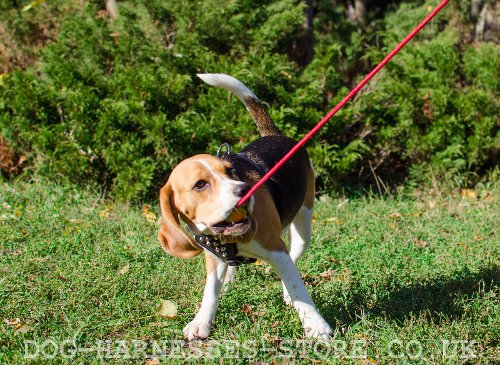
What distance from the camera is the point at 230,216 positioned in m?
3.57

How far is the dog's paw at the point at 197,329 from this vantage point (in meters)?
4.04

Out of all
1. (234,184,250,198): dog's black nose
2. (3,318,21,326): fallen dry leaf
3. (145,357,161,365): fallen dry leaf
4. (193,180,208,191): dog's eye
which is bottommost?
(3,318,21,326): fallen dry leaf

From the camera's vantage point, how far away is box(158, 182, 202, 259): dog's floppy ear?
370 cm

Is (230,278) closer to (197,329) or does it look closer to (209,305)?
(209,305)

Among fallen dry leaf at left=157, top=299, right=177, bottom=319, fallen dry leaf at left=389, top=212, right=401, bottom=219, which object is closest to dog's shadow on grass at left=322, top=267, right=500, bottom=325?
fallen dry leaf at left=157, top=299, right=177, bottom=319

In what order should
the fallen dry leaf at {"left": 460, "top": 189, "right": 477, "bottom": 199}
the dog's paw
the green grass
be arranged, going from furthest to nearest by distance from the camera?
the fallen dry leaf at {"left": 460, "top": 189, "right": 477, "bottom": 199}
the dog's paw
the green grass

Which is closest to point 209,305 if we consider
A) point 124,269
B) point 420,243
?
point 124,269

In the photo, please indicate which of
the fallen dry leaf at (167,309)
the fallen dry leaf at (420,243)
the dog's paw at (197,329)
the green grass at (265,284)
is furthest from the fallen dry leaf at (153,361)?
the fallen dry leaf at (420,243)

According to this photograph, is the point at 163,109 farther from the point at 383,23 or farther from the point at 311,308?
the point at 383,23

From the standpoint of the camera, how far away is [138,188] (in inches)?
267

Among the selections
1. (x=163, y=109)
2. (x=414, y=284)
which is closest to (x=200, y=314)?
(x=414, y=284)

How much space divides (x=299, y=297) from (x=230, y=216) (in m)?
0.76

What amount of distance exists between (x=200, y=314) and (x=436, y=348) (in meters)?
1.47

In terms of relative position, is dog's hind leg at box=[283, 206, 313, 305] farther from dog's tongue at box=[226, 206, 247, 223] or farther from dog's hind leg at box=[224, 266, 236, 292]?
dog's tongue at box=[226, 206, 247, 223]
